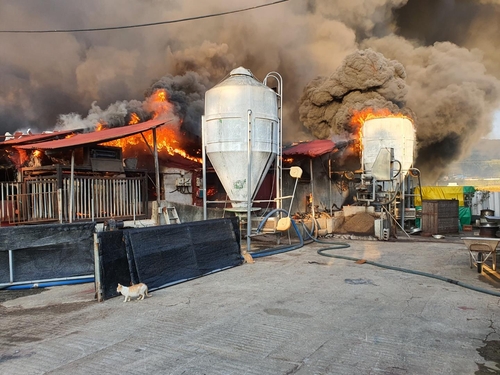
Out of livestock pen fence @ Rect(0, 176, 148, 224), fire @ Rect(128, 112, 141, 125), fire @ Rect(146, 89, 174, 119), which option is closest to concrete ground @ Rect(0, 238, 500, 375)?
livestock pen fence @ Rect(0, 176, 148, 224)

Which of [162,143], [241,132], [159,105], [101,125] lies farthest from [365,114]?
[101,125]

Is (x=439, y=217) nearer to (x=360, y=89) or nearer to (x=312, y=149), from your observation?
(x=312, y=149)

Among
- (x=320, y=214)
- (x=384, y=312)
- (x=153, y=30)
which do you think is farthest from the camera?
(x=153, y=30)

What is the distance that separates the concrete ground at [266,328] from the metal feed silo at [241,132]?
4281 mm

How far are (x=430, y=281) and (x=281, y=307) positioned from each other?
11.4ft

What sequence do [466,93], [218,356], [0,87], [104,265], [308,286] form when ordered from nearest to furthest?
[218,356]
[104,265]
[308,286]
[0,87]
[466,93]

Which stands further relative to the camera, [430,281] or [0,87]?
[0,87]

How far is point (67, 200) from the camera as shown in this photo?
10.5 metres

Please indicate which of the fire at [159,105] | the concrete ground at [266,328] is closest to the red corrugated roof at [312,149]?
the fire at [159,105]

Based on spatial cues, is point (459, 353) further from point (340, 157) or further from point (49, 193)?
point (340, 157)

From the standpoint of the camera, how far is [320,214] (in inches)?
640

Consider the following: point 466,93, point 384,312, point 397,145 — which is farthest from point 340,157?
point 384,312

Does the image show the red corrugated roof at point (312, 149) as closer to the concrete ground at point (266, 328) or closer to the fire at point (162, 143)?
the fire at point (162, 143)

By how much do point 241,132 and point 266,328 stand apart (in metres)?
7.47
